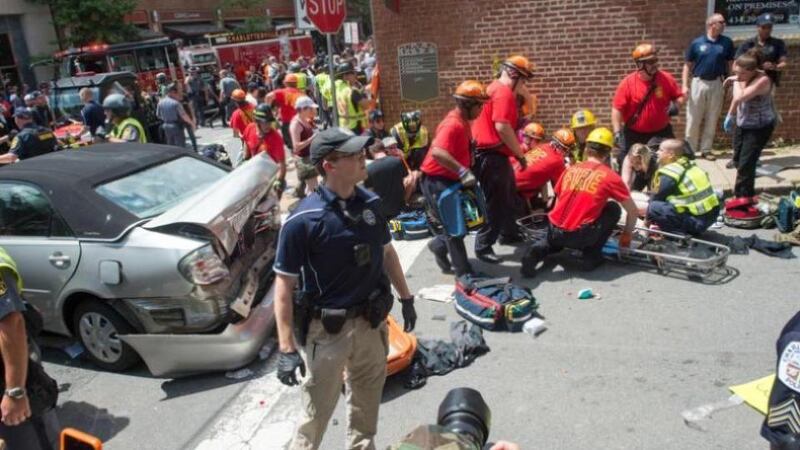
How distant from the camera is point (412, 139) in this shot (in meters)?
7.88

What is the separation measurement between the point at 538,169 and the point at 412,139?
70.7 inches

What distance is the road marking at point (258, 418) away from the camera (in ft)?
12.7

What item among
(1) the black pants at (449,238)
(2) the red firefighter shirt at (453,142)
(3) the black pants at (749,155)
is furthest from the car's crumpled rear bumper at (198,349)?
(3) the black pants at (749,155)

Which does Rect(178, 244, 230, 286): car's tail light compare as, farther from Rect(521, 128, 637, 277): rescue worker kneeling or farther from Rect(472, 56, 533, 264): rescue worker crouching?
Rect(521, 128, 637, 277): rescue worker kneeling

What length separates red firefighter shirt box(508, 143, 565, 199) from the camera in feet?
22.2

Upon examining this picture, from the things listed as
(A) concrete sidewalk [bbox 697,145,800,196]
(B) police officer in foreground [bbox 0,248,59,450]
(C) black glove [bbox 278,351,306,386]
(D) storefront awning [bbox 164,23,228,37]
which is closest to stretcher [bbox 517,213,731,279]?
(A) concrete sidewalk [bbox 697,145,800,196]

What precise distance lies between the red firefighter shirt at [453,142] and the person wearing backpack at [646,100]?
2482 millimetres

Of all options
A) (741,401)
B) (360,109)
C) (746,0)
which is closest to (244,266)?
(741,401)

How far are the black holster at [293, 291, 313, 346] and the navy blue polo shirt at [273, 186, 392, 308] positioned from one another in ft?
0.12

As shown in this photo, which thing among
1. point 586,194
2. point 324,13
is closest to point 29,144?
point 324,13

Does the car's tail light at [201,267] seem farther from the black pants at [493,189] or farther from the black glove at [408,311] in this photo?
the black pants at [493,189]

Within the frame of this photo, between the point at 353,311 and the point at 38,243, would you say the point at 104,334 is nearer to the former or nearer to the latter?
the point at 38,243

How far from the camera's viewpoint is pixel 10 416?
2.75m

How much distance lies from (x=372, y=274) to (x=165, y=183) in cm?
281
